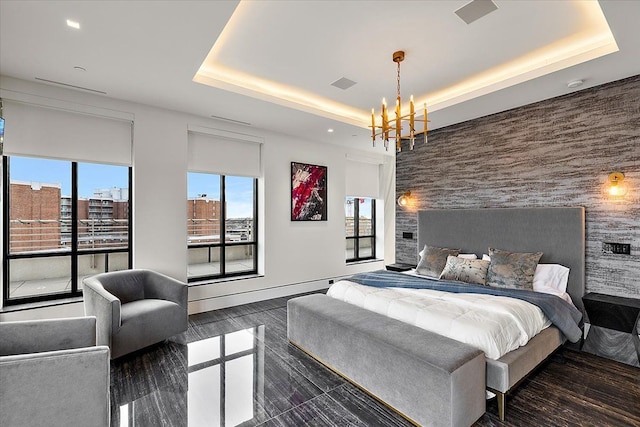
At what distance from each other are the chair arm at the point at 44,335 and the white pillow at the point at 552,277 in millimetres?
4304

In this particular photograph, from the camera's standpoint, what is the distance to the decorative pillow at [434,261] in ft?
13.8

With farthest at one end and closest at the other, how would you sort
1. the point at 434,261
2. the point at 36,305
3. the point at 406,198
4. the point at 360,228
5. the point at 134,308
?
the point at 360,228 < the point at 406,198 < the point at 434,261 < the point at 36,305 < the point at 134,308

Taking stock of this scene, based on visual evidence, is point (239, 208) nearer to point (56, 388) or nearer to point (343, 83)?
point (343, 83)

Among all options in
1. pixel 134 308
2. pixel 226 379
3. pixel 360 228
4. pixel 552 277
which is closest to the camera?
pixel 226 379

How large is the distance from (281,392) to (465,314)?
164 centimetres

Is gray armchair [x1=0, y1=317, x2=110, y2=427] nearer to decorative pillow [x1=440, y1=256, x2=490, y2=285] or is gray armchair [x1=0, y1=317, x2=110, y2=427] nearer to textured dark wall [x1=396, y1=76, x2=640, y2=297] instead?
decorative pillow [x1=440, y1=256, x2=490, y2=285]

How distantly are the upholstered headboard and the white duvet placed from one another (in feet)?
3.51

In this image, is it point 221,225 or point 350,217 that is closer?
point 221,225

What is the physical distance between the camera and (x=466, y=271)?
369 centimetres

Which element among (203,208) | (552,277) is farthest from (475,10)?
(203,208)

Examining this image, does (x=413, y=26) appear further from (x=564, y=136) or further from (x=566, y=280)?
(x=566, y=280)

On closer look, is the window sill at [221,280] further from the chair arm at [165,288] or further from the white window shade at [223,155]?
the white window shade at [223,155]

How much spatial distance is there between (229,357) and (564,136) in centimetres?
453

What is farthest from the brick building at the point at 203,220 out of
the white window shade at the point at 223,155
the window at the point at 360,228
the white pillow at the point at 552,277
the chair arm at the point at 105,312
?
the white pillow at the point at 552,277
